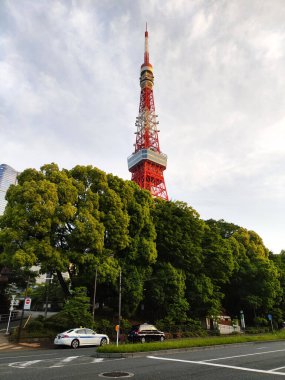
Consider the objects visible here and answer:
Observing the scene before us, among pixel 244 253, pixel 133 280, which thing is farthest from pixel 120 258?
pixel 244 253

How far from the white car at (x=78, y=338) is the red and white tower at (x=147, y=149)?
41.4 metres

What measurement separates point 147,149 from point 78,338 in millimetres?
51579

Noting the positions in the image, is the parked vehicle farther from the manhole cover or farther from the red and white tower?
the red and white tower

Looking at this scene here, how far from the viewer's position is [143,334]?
22766 mm

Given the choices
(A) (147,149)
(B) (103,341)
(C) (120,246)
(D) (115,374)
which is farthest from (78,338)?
(A) (147,149)

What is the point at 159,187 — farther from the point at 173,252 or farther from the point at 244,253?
the point at 173,252

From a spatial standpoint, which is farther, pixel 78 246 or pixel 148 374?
pixel 78 246

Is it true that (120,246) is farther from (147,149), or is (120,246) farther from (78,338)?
(147,149)

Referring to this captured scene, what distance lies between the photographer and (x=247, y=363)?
1144cm

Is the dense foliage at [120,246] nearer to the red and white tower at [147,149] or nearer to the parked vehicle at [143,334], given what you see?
the parked vehicle at [143,334]

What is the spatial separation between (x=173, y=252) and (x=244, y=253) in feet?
55.1

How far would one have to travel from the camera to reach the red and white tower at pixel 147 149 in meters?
65.9

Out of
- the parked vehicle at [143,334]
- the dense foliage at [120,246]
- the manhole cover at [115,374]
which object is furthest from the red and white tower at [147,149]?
the manhole cover at [115,374]

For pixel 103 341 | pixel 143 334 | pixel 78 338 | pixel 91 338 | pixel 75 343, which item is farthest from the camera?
pixel 143 334
